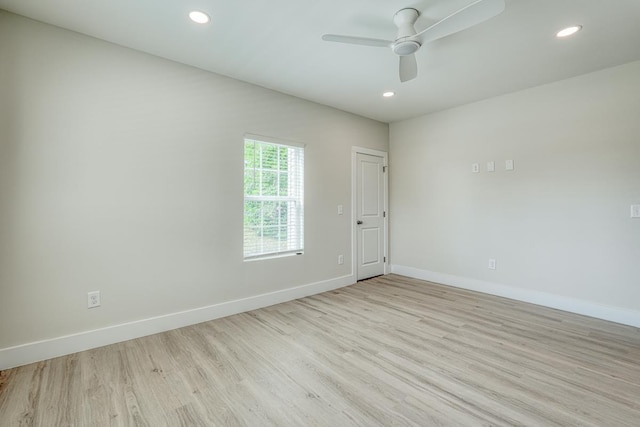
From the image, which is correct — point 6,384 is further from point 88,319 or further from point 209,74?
point 209,74

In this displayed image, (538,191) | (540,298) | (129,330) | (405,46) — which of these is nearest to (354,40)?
(405,46)

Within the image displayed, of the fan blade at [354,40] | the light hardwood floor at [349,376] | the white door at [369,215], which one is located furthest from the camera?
the white door at [369,215]

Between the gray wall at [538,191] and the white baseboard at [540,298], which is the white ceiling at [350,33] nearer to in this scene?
the gray wall at [538,191]

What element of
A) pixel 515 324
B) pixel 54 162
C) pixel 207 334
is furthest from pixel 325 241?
pixel 54 162

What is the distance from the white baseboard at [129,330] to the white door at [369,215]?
1.34 metres

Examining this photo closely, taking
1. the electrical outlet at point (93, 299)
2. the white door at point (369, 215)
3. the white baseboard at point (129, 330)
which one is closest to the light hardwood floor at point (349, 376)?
the white baseboard at point (129, 330)

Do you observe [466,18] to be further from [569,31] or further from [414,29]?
[569,31]

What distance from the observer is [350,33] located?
2432 mm

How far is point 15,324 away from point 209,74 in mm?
2775

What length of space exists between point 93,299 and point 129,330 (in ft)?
1.37

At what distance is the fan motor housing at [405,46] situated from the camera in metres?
2.12

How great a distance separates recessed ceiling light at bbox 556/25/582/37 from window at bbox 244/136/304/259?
2786 millimetres

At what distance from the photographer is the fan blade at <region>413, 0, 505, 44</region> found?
67.2 inches

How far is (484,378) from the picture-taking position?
2006mm
